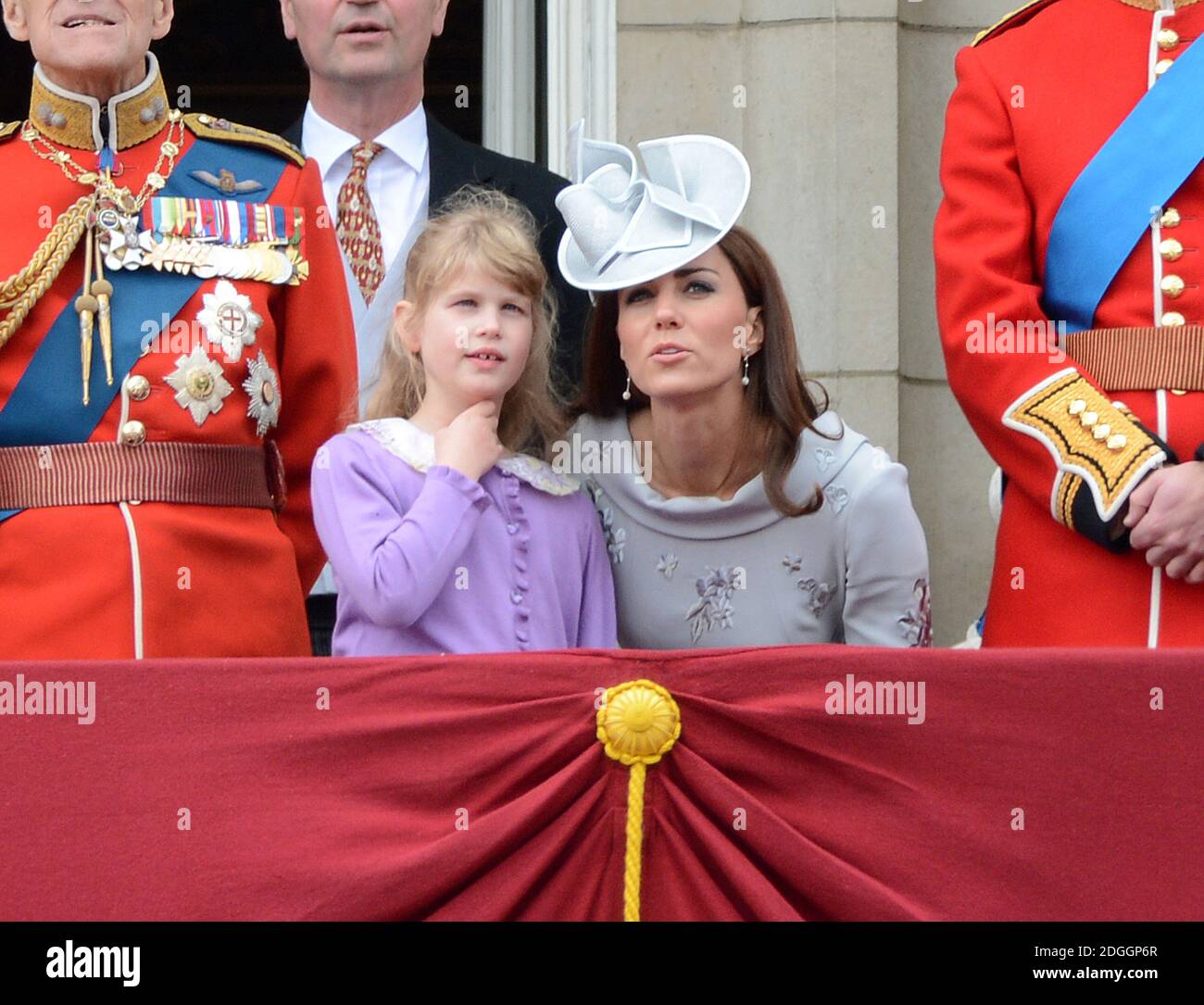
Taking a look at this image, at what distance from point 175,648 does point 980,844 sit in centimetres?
123

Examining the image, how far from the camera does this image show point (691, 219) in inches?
137

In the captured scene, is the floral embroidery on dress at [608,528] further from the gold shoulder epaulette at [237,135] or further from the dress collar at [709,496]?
the gold shoulder epaulette at [237,135]

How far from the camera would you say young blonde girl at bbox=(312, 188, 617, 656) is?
3.17m

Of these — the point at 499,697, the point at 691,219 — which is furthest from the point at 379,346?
the point at 499,697

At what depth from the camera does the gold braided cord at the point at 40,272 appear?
132 inches

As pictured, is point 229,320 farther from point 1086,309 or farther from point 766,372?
point 1086,309

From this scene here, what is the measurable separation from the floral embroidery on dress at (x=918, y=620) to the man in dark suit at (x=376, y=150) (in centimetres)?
102

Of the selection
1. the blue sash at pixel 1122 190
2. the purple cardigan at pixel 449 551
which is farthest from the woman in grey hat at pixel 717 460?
the blue sash at pixel 1122 190

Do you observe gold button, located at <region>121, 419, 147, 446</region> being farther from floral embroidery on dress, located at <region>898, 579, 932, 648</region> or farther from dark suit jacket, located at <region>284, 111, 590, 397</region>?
floral embroidery on dress, located at <region>898, 579, 932, 648</region>

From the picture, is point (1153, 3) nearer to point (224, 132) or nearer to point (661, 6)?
point (224, 132)

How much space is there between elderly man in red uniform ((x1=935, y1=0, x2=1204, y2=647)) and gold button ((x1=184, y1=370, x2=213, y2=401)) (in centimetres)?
110

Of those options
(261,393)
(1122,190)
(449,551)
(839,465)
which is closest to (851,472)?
(839,465)

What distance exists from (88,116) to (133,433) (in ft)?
1.72

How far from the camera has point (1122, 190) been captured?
11.3ft
